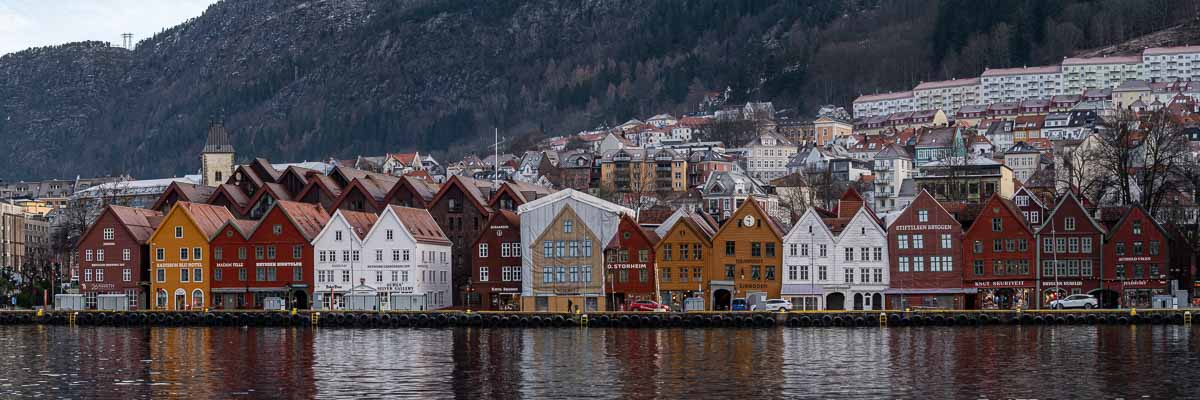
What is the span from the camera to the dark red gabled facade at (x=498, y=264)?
383ft

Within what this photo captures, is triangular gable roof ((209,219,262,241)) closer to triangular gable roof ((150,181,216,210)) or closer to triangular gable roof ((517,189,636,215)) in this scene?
triangular gable roof ((150,181,216,210))

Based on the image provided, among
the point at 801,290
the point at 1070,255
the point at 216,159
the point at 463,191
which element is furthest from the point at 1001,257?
the point at 216,159

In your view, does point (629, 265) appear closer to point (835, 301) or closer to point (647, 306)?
point (647, 306)

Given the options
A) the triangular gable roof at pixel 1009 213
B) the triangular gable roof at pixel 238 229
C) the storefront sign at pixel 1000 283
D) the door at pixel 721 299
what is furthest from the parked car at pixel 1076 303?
the triangular gable roof at pixel 238 229

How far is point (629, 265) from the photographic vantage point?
374ft

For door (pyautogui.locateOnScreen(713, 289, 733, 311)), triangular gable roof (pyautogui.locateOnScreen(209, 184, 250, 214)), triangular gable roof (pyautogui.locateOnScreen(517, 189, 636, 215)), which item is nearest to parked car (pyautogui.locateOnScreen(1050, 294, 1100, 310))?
door (pyautogui.locateOnScreen(713, 289, 733, 311))

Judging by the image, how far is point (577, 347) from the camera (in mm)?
82125

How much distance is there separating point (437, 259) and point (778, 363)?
2062 inches

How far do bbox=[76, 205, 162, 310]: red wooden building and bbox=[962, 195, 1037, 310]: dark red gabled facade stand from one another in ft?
182

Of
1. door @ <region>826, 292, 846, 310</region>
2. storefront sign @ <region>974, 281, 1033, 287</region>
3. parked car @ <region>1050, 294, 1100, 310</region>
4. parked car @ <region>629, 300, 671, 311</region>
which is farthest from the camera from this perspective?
door @ <region>826, 292, 846, 310</region>

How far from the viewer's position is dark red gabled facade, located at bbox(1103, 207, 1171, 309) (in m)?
109

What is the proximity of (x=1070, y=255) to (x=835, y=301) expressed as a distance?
15.2 meters

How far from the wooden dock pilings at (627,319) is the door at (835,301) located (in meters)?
9.66

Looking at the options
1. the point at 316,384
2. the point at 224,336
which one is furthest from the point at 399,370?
the point at 224,336
